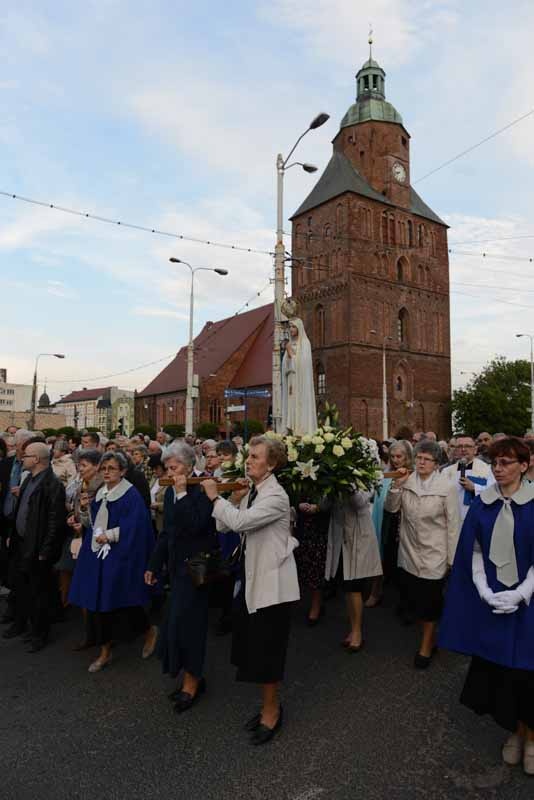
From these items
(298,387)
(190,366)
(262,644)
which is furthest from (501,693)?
(190,366)

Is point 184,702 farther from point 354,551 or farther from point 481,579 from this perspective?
point 481,579

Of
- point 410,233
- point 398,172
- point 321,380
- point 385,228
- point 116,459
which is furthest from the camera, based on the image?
point 398,172

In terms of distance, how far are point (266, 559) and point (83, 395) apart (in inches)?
6068

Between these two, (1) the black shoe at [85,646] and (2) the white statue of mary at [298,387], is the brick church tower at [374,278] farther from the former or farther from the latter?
(1) the black shoe at [85,646]

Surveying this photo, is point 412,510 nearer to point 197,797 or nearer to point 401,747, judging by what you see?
point 401,747

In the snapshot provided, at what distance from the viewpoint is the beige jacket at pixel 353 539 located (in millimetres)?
5184

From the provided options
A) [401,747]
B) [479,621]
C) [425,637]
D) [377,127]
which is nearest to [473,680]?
[479,621]

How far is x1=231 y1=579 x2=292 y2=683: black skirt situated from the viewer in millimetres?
3547

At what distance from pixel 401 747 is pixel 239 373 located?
55995 millimetres

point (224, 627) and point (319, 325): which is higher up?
point (319, 325)

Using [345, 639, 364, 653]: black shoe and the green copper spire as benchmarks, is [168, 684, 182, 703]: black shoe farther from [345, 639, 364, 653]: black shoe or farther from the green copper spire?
the green copper spire

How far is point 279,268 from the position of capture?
11.3 metres

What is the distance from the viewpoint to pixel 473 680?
331 cm

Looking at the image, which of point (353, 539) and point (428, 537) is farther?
point (353, 539)
